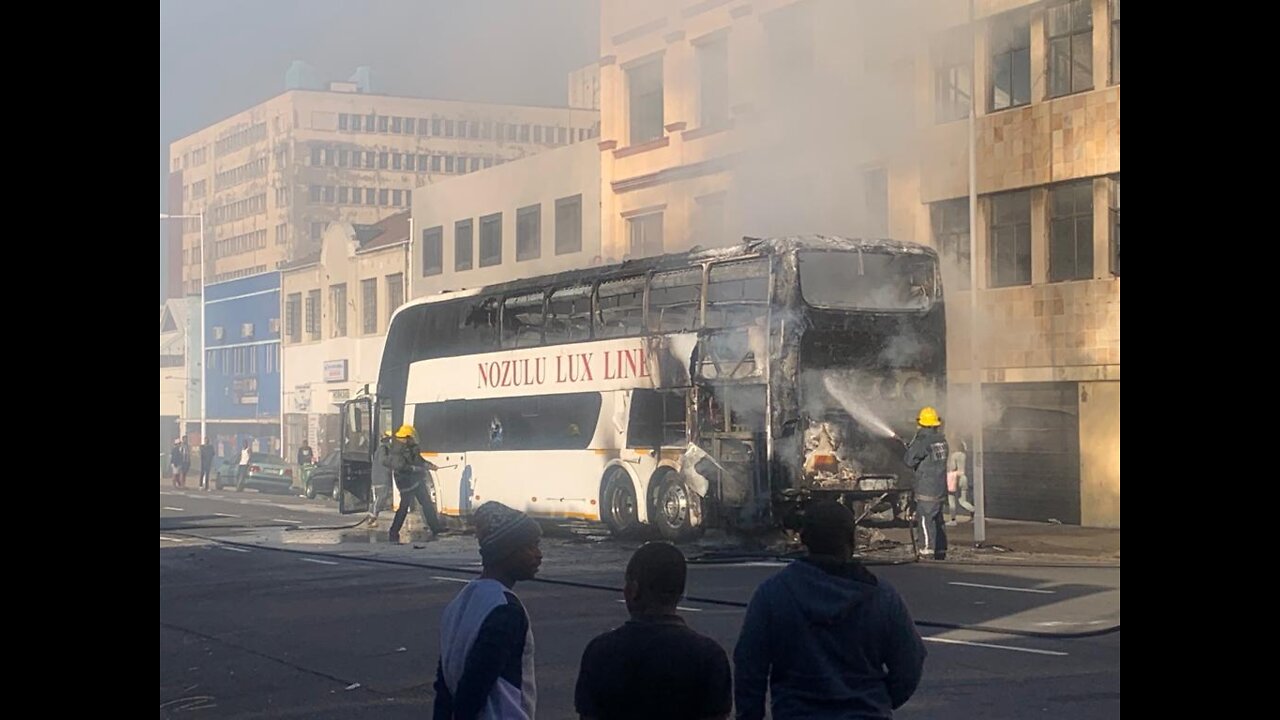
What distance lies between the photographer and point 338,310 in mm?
38969

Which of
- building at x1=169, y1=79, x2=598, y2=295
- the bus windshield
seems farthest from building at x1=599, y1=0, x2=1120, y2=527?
building at x1=169, y1=79, x2=598, y2=295

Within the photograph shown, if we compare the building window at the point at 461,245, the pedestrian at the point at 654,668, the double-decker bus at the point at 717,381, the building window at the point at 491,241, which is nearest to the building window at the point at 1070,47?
the double-decker bus at the point at 717,381

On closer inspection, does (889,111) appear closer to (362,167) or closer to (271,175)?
(271,175)

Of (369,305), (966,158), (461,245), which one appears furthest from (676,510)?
(369,305)

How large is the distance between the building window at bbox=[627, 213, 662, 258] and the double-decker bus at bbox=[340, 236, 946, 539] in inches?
270

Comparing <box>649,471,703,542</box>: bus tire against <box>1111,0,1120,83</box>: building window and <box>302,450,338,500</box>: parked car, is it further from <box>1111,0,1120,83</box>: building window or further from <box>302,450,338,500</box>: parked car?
<box>302,450,338,500</box>: parked car

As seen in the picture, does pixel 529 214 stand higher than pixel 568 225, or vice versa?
pixel 529 214

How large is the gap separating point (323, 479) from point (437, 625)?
24.4 m

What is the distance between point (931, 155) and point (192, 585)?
1291 centimetres

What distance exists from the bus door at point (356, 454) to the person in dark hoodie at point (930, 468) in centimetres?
1046

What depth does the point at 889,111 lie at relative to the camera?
2203 centimetres

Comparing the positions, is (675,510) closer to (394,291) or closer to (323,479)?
(323,479)
